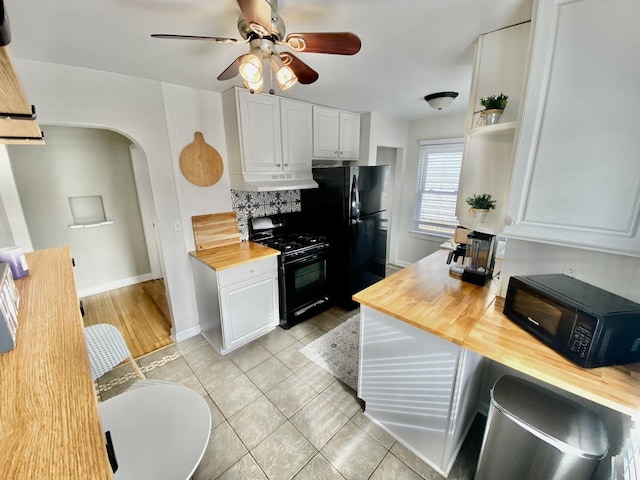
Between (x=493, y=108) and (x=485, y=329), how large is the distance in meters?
1.16

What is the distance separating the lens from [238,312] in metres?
2.46

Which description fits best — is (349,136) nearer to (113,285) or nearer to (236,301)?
(236,301)

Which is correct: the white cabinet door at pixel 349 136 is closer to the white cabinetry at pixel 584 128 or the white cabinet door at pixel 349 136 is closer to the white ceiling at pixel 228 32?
the white ceiling at pixel 228 32

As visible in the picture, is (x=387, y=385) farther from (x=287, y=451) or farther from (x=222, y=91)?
(x=222, y=91)

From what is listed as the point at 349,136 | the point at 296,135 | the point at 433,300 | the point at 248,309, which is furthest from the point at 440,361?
the point at 349,136

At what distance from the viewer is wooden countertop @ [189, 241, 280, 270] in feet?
7.61

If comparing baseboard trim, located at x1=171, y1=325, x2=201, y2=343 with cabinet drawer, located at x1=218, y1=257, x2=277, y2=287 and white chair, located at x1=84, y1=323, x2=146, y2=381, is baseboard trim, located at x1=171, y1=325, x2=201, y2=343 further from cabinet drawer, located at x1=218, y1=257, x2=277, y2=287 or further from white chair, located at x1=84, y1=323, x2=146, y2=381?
white chair, located at x1=84, y1=323, x2=146, y2=381

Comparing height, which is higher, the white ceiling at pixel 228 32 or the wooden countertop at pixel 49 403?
the white ceiling at pixel 228 32

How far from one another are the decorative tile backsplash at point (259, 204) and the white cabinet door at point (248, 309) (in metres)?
0.73

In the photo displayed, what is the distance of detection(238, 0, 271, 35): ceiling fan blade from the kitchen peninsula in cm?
141

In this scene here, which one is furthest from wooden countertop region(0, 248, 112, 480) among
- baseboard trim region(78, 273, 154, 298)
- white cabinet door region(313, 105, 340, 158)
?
baseboard trim region(78, 273, 154, 298)

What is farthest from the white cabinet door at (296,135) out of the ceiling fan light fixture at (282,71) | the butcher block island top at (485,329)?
the butcher block island top at (485,329)

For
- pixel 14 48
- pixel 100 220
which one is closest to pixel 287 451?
pixel 14 48

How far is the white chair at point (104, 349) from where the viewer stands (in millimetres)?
1503
